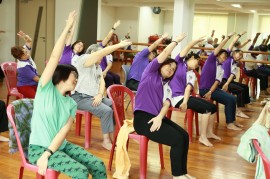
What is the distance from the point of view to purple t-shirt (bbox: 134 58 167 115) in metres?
3.24

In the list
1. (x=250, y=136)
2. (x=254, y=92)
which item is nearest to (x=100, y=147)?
(x=250, y=136)

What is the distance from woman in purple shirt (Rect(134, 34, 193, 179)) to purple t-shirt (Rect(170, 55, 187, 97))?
1.16 m

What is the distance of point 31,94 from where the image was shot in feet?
15.9

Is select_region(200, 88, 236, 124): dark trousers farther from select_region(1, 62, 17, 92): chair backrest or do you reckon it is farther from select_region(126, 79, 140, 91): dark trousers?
select_region(1, 62, 17, 92): chair backrest

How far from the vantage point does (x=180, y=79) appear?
180 inches

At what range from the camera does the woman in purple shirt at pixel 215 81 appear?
5141 mm

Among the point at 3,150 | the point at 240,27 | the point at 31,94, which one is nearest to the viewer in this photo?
the point at 3,150

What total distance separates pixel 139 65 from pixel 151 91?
2.30 meters

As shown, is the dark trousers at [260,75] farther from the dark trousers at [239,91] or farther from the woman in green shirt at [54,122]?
the woman in green shirt at [54,122]

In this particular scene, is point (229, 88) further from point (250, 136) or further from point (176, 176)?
point (250, 136)

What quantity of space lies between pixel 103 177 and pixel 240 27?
1552cm

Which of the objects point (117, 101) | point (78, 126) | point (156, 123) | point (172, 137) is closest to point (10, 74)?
point (78, 126)

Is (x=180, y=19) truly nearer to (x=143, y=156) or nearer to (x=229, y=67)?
(x=229, y=67)

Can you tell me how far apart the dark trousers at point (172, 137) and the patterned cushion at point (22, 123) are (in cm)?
98
